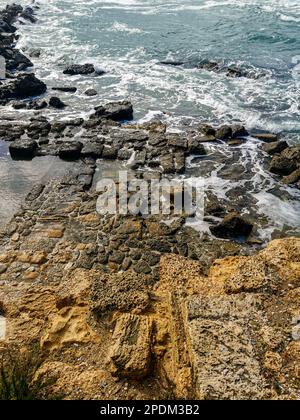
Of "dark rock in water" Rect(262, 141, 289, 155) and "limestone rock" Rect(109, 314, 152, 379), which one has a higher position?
"limestone rock" Rect(109, 314, 152, 379)

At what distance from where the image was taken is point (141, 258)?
359 inches

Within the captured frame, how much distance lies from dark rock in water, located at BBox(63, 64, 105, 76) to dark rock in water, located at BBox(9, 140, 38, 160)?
9934 mm

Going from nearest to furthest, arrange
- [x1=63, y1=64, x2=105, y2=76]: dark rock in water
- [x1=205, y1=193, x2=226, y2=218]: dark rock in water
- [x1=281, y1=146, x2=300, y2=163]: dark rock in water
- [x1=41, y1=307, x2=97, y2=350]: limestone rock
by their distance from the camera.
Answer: [x1=41, y1=307, x2=97, y2=350]: limestone rock < [x1=205, y1=193, x2=226, y2=218]: dark rock in water < [x1=281, y1=146, x2=300, y2=163]: dark rock in water < [x1=63, y1=64, x2=105, y2=76]: dark rock in water

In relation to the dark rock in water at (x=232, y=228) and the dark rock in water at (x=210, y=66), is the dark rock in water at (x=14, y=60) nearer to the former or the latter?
the dark rock in water at (x=210, y=66)

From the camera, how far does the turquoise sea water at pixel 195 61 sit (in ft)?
44.2

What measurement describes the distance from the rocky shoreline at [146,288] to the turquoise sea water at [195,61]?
1.14 m

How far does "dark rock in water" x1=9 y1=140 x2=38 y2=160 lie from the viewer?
13446 millimetres

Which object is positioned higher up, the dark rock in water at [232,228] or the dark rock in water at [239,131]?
the dark rock in water at [239,131]

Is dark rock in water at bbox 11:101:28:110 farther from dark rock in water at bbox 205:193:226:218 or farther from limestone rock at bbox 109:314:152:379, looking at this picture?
limestone rock at bbox 109:314:152:379

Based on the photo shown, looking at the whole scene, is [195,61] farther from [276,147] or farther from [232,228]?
[232,228]

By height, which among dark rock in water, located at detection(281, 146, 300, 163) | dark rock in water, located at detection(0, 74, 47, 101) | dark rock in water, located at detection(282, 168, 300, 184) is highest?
dark rock in water, located at detection(0, 74, 47, 101)

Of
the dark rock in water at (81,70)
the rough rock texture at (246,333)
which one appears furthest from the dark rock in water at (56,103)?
the rough rock texture at (246,333)

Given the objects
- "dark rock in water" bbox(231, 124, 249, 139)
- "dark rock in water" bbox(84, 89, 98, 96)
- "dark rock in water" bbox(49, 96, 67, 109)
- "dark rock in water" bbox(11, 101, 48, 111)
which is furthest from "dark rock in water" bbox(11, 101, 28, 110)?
"dark rock in water" bbox(231, 124, 249, 139)

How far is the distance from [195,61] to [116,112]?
9.77 m
